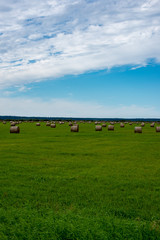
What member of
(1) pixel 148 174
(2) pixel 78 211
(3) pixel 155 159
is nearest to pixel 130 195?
(2) pixel 78 211

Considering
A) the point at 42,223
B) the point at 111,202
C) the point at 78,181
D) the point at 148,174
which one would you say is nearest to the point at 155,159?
the point at 148,174

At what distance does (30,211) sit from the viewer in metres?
5.99

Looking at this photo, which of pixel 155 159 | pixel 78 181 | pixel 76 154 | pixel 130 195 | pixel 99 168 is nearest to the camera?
pixel 130 195

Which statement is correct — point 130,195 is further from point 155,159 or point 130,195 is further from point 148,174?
point 155,159

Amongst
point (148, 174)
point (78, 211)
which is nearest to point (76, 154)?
point (148, 174)

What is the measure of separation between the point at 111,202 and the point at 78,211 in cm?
117

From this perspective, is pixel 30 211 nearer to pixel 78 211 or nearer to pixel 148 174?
pixel 78 211

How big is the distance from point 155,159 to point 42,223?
9.78 m

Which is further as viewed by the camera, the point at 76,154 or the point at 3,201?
the point at 76,154

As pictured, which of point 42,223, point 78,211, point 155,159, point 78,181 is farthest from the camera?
point 155,159

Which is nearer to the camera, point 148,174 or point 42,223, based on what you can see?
point 42,223

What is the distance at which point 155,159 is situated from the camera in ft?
44.9

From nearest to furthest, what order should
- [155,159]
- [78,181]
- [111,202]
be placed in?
1. [111,202]
2. [78,181]
3. [155,159]

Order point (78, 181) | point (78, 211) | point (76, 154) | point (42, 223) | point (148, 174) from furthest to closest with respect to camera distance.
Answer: point (76, 154)
point (148, 174)
point (78, 181)
point (78, 211)
point (42, 223)
